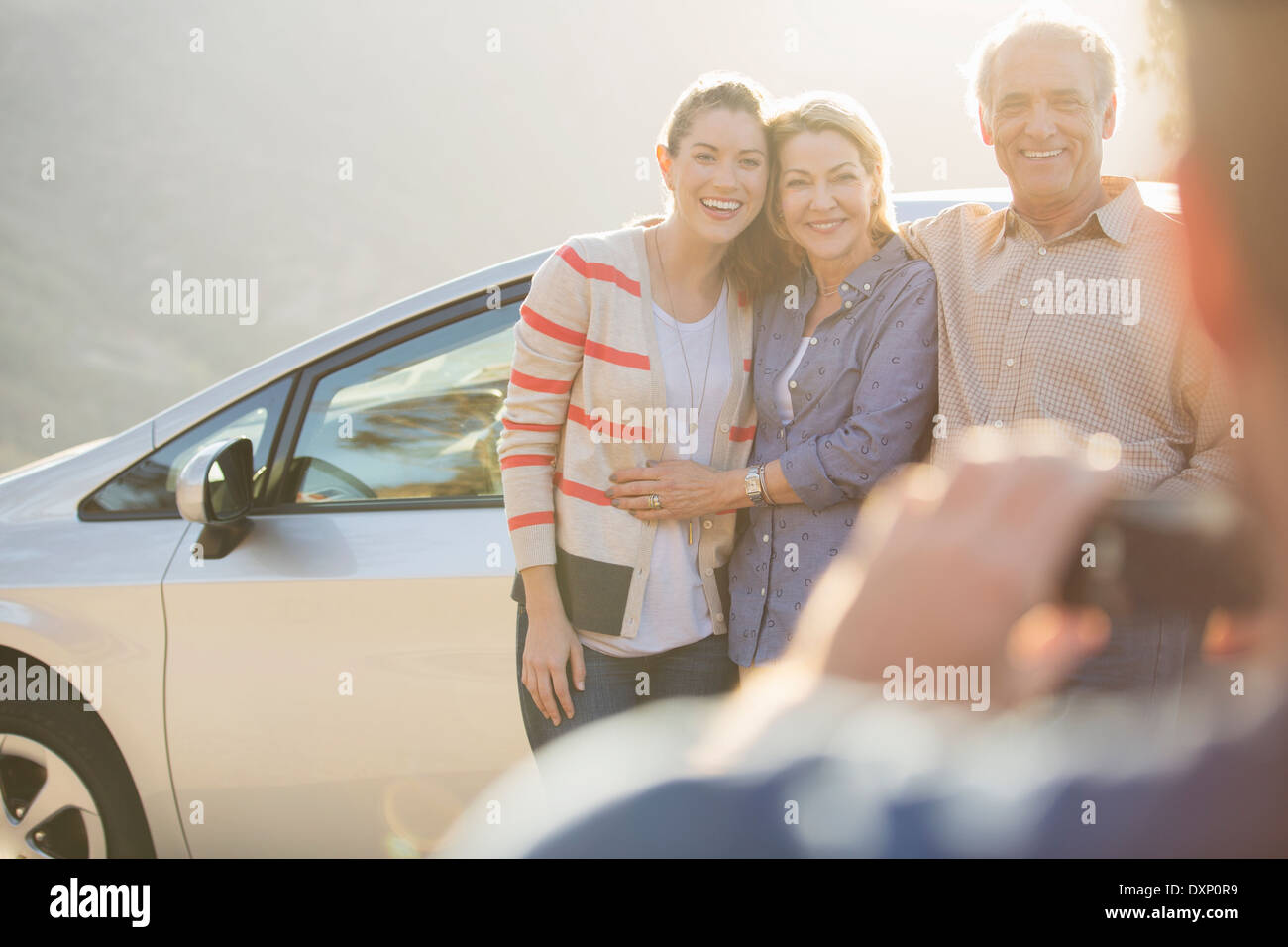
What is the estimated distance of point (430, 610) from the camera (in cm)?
221

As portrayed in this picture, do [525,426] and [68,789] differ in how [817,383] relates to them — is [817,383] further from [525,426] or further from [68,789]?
[68,789]

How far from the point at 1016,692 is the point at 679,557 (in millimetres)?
1379

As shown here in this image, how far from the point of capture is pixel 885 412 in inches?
59.3

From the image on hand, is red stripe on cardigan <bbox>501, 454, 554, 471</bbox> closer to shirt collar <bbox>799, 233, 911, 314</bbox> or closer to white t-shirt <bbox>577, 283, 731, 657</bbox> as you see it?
white t-shirt <bbox>577, 283, 731, 657</bbox>

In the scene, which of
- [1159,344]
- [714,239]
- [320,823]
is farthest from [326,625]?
[1159,344]

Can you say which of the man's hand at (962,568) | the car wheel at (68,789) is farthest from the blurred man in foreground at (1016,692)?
the car wheel at (68,789)

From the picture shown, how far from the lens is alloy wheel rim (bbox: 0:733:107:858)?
234 centimetres

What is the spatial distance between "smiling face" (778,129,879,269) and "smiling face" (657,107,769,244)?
0.08 metres

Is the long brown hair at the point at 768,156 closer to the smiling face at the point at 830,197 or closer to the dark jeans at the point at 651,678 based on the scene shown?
the smiling face at the point at 830,197

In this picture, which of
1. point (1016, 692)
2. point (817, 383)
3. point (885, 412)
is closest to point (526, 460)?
point (817, 383)

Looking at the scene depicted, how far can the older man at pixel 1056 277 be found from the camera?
1216mm

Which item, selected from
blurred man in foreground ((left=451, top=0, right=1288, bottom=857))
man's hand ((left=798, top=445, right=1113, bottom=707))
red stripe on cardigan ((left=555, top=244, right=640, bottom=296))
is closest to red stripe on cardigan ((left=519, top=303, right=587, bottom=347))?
red stripe on cardigan ((left=555, top=244, right=640, bottom=296))

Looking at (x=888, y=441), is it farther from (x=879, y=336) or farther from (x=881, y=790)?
(x=881, y=790)

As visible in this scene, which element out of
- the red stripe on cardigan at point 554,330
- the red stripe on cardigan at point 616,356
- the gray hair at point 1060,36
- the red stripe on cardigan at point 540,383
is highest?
the gray hair at point 1060,36
